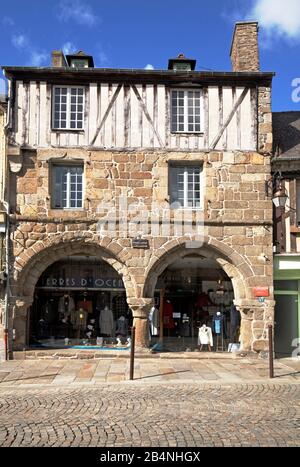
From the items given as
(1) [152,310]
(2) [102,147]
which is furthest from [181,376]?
(2) [102,147]

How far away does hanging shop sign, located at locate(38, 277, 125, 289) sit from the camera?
12.1 metres

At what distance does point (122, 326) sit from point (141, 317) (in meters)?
1.14

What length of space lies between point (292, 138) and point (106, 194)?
5463mm

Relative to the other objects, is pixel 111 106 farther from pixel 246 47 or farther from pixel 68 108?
pixel 246 47

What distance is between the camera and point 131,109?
1159 cm

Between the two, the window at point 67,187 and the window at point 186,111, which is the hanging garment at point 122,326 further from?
the window at point 186,111

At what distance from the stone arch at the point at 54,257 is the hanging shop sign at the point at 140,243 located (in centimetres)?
37

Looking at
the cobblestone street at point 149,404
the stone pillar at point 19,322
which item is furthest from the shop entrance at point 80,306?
the cobblestone street at point 149,404

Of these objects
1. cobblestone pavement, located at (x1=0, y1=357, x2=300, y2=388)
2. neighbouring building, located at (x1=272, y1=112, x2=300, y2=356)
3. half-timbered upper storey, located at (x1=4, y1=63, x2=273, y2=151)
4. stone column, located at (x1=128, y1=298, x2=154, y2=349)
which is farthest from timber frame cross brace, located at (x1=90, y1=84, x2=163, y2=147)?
cobblestone pavement, located at (x1=0, y1=357, x2=300, y2=388)

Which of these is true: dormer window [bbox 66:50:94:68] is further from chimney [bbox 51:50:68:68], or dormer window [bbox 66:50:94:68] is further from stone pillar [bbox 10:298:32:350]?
stone pillar [bbox 10:298:32:350]

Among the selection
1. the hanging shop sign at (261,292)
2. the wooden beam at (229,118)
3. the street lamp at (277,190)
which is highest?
the wooden beam at (229,118)

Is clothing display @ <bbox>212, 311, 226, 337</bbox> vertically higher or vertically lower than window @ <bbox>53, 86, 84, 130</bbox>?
lower

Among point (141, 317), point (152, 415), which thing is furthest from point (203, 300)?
point (152, 415)

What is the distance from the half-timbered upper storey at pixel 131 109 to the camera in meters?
11.5
